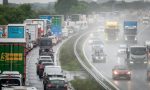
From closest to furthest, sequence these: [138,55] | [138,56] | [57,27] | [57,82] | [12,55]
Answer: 1. [57,82]
2. [12,55]
3. [138,56]
4. [138,55]
5. [57,27]

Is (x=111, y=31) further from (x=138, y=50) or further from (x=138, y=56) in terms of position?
(x=138, y=56)

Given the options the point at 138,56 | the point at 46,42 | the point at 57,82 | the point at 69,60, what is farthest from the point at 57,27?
the point at 57,82

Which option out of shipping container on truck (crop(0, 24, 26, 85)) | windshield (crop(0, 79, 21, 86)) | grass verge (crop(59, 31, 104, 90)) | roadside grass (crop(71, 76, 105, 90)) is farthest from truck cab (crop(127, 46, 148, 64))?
windshield (crop(0, 79, 21, 86))

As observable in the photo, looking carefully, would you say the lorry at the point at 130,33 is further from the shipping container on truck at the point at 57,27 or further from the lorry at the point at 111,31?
the shipping container on truck at the point at 57,27

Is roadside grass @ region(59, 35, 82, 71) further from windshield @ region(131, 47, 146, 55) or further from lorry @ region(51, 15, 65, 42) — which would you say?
lorry @ region(51, 15, 65, 42)

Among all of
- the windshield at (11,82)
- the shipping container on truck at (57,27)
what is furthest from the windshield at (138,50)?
the shipping container on truck at (57,27)

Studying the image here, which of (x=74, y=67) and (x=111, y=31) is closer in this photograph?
(x=74, y=67)

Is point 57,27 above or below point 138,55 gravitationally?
above

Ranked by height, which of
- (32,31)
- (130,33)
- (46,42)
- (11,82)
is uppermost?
(32,31)

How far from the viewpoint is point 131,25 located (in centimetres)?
11188

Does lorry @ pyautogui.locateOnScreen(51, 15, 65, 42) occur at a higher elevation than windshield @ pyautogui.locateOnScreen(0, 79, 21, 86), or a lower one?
higher

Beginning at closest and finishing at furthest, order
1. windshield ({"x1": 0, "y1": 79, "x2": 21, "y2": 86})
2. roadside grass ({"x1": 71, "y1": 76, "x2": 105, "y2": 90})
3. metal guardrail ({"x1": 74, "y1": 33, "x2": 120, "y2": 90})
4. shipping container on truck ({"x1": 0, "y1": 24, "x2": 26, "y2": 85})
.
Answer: windshield ({"x1": 0, "y1": 79, "x2": 21, "y2": 86}) < shipping container on truck ({"x1": 0, "y1": 24, "x2": 26, "y2": 85}) < roadside grass ({"x1": 71, "y1": 76, "x2": 105, "y2": 90}) < metal guardrail ({"x1": 74, "y1": 33, "x2": 120, "y2": 90})

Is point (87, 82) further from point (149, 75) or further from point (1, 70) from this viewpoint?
point (1, 70)

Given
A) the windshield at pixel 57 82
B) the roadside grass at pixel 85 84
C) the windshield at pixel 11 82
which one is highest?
the windshield at pixel 11 82
